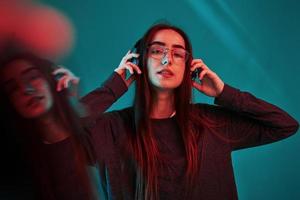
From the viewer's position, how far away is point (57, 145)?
1.01 ft

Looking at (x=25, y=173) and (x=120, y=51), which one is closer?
(x=25, y=173)

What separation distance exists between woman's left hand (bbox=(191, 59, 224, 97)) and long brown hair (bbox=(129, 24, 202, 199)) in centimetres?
3

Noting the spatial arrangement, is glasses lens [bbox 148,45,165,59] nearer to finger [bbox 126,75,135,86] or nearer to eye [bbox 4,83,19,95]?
finger [bbox 126,75,135,86]

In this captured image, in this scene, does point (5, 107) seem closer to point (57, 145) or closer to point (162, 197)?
point (57, 145)

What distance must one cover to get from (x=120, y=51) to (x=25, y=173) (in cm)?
109

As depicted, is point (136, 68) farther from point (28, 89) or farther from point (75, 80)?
point (28, 89)

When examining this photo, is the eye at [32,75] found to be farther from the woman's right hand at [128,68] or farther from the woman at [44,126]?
the woman's right hand at [128,68]

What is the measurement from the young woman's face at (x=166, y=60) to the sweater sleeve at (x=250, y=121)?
166 millimetres

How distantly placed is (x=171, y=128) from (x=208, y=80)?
0.67 feet

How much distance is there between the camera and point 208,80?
3.37ft

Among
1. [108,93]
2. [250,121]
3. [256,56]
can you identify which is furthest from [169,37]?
[256,56]

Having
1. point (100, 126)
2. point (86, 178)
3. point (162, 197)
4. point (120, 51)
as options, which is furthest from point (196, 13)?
point (86, 178)

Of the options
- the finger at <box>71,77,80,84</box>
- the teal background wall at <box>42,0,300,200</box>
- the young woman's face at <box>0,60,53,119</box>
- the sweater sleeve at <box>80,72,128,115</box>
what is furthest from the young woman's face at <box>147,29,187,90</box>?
the young woman's face at <box>0,60,53,119</box>

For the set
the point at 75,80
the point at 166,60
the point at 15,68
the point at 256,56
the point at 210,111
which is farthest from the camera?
the point at 256,56
